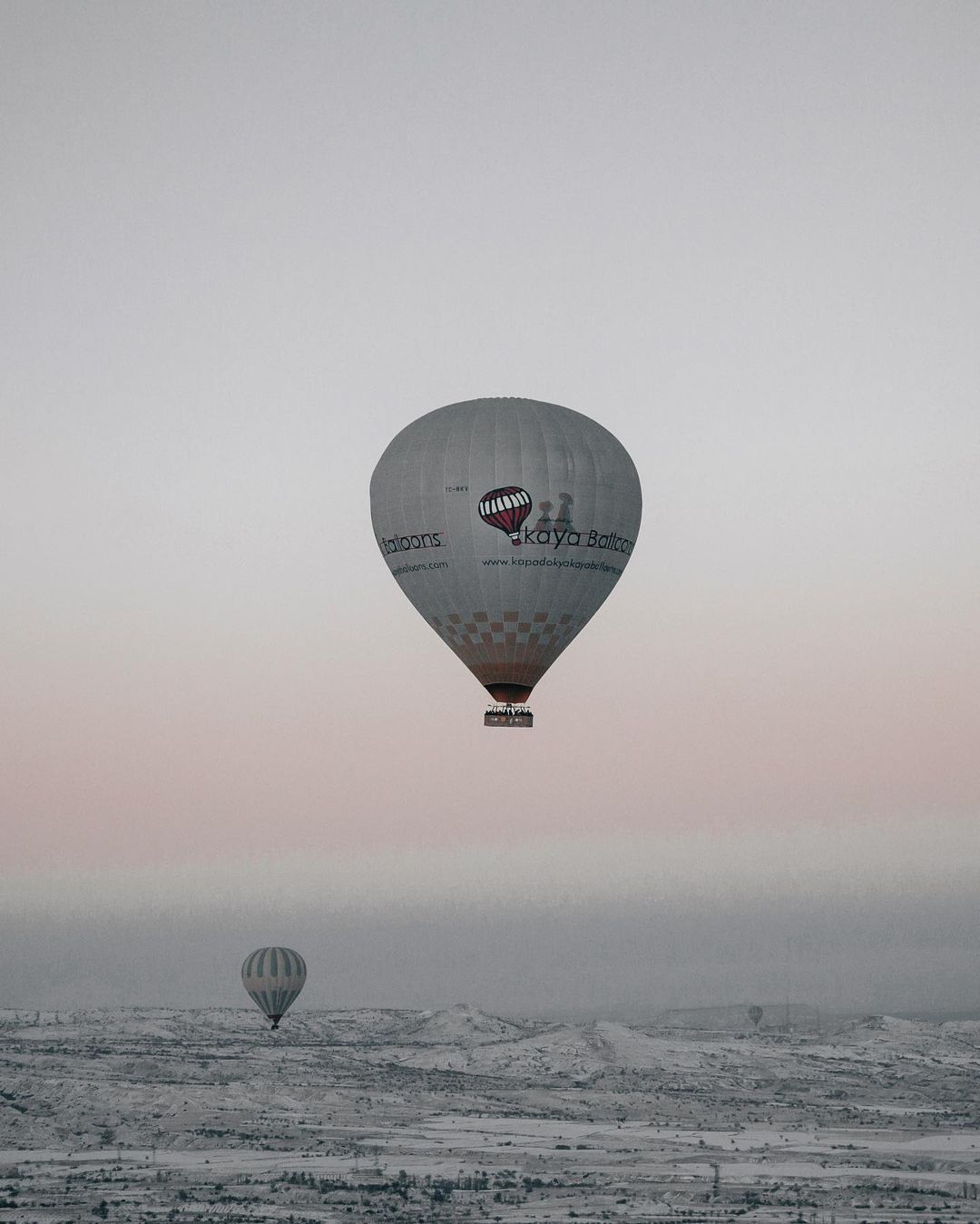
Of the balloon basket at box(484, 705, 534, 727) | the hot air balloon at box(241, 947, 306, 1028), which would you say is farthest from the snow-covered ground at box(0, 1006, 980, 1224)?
the balloon basket at box(484, 705, 534, 727)

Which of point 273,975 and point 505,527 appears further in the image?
point 273,975

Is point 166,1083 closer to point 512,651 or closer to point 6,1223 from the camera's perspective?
point 6,1223

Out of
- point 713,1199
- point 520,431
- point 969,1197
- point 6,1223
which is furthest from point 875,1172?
point 520,431

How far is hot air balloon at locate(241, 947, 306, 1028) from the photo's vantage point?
185 m

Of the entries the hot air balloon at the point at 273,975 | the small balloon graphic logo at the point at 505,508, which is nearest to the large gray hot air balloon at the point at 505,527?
the small balloon graphic logo at the point at 505,508

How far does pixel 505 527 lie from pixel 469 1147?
71.9 metres

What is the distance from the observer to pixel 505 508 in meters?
81.9

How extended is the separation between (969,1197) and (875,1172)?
10.4 metres

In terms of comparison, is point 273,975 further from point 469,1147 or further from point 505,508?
point 505,508

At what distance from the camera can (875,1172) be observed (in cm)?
12344

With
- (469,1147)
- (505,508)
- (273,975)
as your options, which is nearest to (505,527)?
(505,508)

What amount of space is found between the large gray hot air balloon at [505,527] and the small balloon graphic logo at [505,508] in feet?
0.15

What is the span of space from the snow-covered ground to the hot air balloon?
9.40 m

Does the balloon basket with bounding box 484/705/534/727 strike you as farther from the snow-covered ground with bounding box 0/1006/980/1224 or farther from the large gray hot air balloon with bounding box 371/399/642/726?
the snow-covered ground with bounding box 0/1006/980/1224
